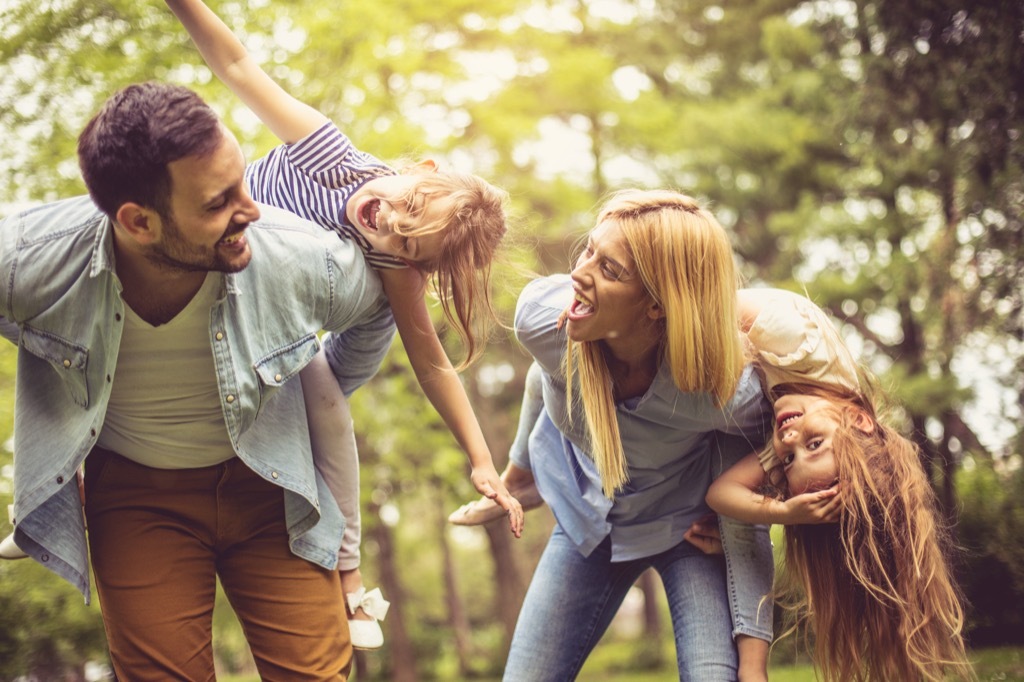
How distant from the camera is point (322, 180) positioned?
295cm

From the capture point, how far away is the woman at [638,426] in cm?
281

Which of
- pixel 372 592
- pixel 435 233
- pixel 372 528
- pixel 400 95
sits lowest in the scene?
pixel 372 528

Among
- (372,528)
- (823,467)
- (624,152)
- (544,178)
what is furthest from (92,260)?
(624,152)

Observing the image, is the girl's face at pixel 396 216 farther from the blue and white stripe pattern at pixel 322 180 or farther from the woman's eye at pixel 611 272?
the woman's eye at pixel 611 272

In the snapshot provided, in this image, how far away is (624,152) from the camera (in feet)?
49.5

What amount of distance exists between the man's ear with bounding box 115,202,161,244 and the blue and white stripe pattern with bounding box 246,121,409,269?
705 millimetres

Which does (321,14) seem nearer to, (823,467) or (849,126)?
(849,126)

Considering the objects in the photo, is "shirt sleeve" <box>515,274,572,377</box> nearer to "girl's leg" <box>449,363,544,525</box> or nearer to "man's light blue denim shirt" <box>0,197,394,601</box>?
"girl's leg" <box>449,363,544,525</box>

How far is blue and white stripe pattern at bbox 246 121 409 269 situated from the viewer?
114 inches

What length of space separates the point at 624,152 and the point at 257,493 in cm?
1305

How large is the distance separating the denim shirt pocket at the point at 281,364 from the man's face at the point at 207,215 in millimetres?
313

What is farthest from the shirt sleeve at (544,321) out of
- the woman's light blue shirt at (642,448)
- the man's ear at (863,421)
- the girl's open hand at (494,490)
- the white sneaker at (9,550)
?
the white sneaker at (9,550)

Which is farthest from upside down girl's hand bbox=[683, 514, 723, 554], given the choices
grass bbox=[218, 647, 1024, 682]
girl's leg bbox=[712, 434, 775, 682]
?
grass bbox=[218, 647, 1024, 682]

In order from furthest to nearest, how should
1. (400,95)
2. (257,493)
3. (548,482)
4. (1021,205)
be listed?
(400,95) → (1021,205) → (548,482) → (257,493)
